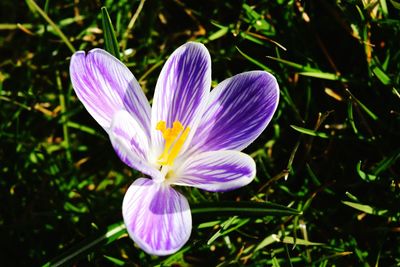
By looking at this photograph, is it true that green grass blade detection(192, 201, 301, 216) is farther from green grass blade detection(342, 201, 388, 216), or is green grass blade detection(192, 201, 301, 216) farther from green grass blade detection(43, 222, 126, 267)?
green grass blade detection(342, 201, 388, 216)

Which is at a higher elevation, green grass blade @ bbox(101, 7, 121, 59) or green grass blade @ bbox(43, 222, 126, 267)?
green grass blade @ bbox(101, 7, 121, 59)

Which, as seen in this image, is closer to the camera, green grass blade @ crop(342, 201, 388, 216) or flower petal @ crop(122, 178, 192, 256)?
flower petal @ crop(122, 178, 192, 256)

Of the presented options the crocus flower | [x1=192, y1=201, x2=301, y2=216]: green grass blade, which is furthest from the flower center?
[x1=192, y1=201, x2=301, y2=216]: green grass blade

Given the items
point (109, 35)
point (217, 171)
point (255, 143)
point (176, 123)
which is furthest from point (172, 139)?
point (255, 143)

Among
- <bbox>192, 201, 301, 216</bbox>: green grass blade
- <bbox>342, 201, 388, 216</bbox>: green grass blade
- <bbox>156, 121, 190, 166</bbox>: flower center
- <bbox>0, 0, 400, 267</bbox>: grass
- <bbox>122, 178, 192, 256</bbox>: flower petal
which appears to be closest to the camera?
<bbox>122, 178, 192, 256</bbox>: flower petal

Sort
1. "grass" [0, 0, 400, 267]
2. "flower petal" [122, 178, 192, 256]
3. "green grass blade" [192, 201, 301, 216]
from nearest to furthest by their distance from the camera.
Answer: "flower petal" [122, 178, 192, 256], "green grass blade" [192, 201, 301, 216], "grass" [0, 0, 400, 267]

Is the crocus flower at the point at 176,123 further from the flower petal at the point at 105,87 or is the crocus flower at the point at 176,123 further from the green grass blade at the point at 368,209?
the green grass blade at the point at 368,209

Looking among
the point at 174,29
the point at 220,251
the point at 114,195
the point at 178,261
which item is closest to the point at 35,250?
the point at 114,195

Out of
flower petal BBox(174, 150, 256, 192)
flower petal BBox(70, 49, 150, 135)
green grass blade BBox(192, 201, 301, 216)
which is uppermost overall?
flower petal BBox(70, 49, 150, 135)
